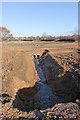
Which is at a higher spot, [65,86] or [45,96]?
[65,86]

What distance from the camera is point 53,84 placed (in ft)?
37.0

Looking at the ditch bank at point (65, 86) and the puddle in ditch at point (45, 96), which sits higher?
the ditch bank at point (65, 86)

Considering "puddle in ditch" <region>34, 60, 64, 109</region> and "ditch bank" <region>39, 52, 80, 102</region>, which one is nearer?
"puddle in ditch" <region>34, 60, 64, 109</region>

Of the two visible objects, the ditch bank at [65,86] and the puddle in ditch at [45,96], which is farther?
the ditch bank at [65,86]

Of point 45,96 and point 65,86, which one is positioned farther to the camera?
point 65,86

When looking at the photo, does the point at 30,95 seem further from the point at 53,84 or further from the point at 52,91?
the point at 53,84

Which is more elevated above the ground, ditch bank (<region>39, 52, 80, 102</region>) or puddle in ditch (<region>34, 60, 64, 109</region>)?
ditch bank (<region>39, 52, 80, 102</region>)

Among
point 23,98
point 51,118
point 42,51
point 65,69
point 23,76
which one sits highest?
point 42,51

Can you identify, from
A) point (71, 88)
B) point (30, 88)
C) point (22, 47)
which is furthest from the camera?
point (22, 47)

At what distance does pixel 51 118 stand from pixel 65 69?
795 cm

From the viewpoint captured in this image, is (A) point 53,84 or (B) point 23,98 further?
(A) point 53,84

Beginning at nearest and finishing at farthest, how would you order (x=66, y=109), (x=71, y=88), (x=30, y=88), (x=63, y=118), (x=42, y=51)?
(x=63, y=118) < (x=66, y=109) < (x=71, y=88) < (x=30, y=88) < (x=42, y=51)

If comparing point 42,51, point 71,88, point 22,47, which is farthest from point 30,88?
point 22,47

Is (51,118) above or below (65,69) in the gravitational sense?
below
